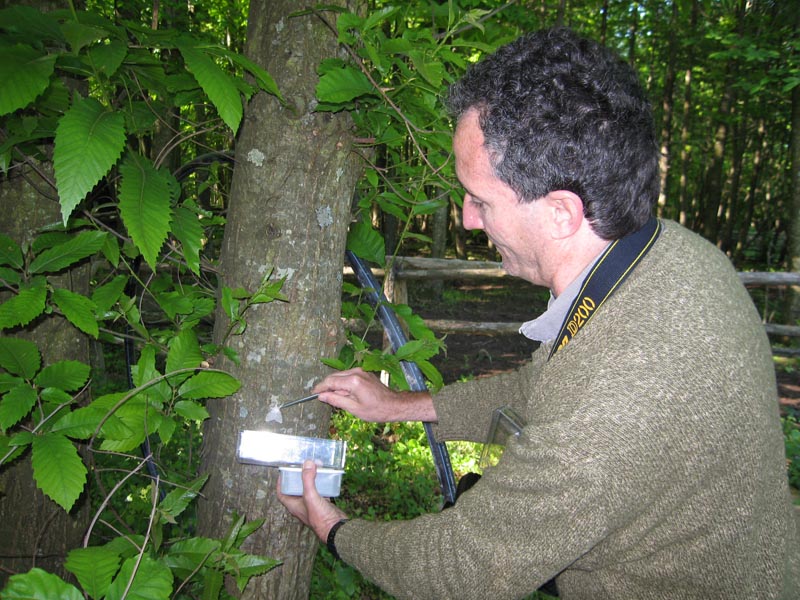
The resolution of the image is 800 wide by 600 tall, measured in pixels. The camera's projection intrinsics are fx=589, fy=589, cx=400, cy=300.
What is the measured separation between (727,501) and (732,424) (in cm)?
17

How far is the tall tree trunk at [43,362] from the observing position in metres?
1.89

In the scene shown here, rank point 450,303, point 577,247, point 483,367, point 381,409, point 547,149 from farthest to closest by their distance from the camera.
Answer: point 450,303
point 483,367
point 381,409
point 577,247
point 547,149

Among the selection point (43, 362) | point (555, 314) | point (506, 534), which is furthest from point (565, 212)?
point (43, 362)

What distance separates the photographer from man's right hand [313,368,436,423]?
172cm

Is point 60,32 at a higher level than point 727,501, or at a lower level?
higher

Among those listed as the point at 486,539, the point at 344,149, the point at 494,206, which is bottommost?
the point at 486,539

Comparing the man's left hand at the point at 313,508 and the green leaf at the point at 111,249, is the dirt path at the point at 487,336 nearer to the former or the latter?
the man's left hand at the point at 313,508

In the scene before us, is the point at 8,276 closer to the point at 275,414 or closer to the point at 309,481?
the point at 275,414

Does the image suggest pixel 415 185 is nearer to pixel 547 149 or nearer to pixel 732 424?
pixel 547 149

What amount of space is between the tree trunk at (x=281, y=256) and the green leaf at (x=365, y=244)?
9.7 inches

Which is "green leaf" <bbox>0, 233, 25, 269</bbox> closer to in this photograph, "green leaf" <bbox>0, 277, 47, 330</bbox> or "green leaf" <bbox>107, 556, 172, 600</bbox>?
"green leaf" <bbox>0, 277, 47, 330</bbox>

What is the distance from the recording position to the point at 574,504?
3.62ft

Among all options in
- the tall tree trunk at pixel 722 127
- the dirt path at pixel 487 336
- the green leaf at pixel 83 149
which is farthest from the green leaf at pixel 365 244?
the tall tree trunk at pixel 722 127

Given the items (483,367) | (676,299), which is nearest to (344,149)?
(676,299)
